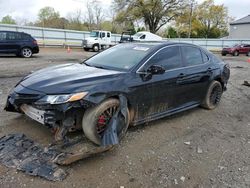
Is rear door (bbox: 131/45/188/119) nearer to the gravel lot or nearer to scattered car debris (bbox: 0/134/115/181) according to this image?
the gravel lot

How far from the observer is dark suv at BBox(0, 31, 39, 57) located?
A: 15.4 metres

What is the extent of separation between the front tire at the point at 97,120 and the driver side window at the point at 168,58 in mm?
1125

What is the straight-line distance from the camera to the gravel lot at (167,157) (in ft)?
10.7

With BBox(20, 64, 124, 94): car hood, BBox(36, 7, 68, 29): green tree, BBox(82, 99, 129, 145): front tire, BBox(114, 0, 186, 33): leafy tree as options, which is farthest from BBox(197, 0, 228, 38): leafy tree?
BBox(82, 99, 129, 145): front tire

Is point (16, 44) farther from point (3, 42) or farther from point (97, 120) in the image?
point (97, 120)

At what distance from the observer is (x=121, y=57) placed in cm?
486

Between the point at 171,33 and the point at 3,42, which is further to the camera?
the point at 171,33

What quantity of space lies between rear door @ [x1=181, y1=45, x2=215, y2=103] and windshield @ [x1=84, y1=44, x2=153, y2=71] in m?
0.96

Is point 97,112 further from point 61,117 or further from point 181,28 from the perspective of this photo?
point 181,28

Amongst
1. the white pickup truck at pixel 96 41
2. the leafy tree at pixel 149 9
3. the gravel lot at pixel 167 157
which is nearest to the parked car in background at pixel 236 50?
the white pickup truck at pixel 96 41

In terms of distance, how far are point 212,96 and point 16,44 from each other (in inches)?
511

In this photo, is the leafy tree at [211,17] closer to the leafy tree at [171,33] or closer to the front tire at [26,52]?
the leafy tree at [171,33]

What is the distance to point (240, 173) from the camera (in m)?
3.59

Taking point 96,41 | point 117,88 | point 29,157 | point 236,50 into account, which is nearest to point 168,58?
point 117,88
